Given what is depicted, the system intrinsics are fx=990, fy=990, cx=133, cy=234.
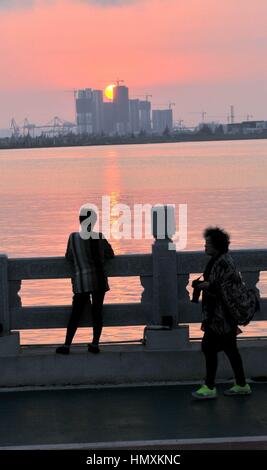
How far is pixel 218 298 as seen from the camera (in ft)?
27.8

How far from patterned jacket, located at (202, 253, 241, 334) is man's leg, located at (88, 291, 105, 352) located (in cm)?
126

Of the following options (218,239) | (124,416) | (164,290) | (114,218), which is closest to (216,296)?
(218,239)

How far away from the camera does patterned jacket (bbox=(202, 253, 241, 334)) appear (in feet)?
27.7

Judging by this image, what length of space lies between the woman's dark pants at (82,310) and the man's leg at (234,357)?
1.36 m

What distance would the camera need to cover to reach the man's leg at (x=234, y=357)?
8570 millimetres

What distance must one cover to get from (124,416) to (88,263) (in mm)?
1691

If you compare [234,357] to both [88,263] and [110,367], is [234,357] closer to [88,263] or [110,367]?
[110,367]

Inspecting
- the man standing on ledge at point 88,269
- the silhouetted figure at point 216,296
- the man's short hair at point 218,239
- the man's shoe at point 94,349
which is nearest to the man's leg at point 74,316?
the man standing on ledge at point 88,269

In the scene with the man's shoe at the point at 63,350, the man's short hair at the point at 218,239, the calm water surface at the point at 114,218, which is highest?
the man's short hair at the point at 218,239

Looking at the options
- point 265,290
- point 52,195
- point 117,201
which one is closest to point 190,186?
point 52,195

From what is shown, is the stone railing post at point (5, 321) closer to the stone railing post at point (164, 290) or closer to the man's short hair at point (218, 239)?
the stone railing post at point (164, 290)

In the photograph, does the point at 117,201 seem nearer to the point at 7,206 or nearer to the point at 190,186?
the point at 7,206

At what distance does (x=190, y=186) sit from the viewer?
310 ft

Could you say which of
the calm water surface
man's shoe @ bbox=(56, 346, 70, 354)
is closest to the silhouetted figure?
man's shoe @ bbox=(56, 346, 70, 354)
